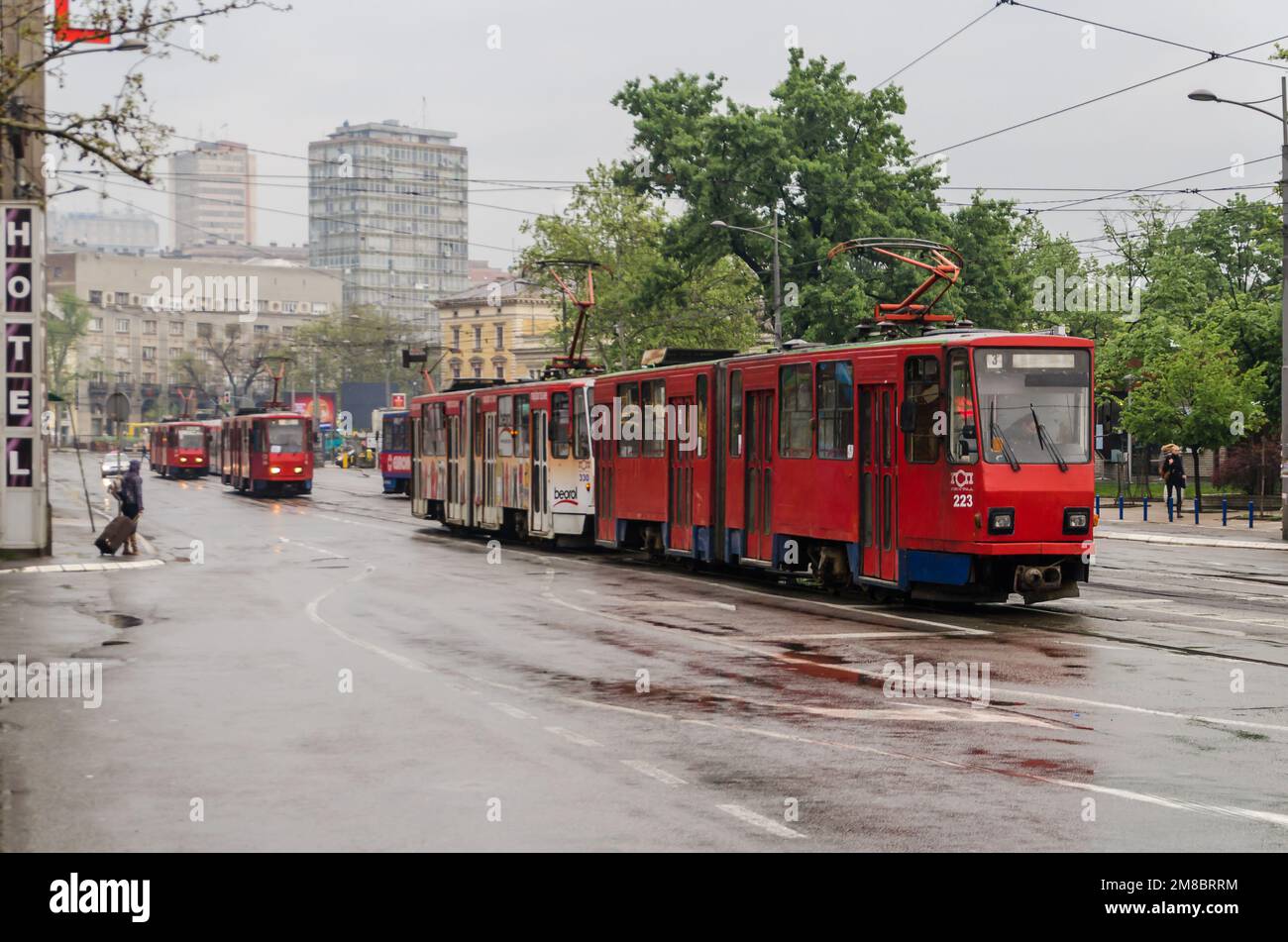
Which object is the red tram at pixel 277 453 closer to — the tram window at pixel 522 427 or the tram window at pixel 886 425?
the tram window at pixel 522 427

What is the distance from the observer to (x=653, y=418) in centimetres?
2866

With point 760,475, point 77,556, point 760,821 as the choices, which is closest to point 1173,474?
point 760,475

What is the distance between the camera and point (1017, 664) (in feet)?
50.2

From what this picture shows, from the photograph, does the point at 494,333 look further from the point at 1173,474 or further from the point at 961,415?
the point at 961,415

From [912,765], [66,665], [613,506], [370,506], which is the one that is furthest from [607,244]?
[912,765]

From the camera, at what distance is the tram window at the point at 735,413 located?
25188mm

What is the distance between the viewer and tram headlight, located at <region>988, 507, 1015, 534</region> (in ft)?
63.8

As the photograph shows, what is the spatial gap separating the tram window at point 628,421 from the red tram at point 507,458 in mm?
1723

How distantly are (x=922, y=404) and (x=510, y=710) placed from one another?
931 centimetres

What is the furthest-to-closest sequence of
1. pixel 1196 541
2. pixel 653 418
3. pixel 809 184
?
pixel 809 184 → pixel 1196 541 → pixel 653 418

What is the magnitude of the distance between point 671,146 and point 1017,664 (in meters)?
44.4
